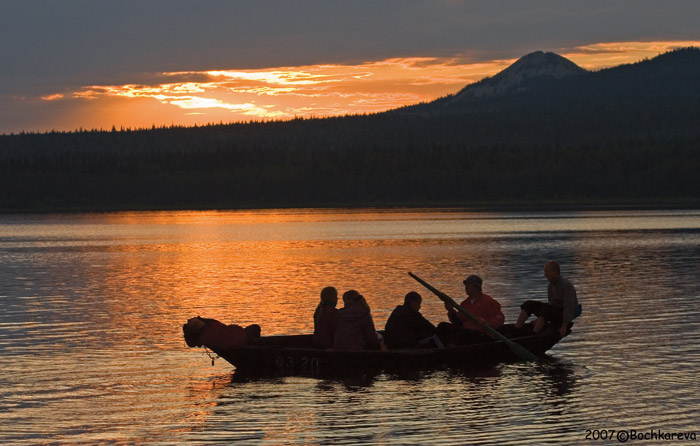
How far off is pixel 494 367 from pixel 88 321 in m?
14.1

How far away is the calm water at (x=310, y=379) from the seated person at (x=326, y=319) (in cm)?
130

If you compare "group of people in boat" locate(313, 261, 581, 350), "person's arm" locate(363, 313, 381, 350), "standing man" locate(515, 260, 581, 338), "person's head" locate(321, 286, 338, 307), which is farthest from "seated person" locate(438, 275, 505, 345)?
"person's head" locate(321, 286, 338, 307)

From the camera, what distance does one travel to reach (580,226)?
310ft

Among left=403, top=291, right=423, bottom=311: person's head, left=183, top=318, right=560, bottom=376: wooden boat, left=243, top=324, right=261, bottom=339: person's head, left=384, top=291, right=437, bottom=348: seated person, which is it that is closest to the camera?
left=183, top=318, right=560, bottom=376: wooden boat

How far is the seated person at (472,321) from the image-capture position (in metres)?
23.0

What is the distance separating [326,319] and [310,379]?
134 centimetres

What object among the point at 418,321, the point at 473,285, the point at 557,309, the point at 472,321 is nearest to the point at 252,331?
the point at 418,321

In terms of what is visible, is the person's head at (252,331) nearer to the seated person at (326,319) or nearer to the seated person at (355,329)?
the seated person at (326,319)

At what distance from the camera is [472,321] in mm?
23469

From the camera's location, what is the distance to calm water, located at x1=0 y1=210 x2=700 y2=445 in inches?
690

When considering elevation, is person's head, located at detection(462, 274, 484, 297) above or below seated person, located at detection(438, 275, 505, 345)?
above

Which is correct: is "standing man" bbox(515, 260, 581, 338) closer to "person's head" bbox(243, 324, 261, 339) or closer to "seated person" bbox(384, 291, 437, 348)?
"seated person" bbox(384, 291, 437, 348)

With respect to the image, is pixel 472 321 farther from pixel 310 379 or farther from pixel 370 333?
pixel 310 379

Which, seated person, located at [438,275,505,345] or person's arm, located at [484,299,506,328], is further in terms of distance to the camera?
person's arm, located at [484,299,506,328]
